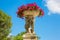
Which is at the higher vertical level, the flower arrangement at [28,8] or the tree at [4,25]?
the tree at [4,25]

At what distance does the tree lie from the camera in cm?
4259

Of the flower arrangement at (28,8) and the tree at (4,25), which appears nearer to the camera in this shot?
the flower arrangement at (28,8)

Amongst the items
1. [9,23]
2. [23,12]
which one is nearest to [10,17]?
[9,23]

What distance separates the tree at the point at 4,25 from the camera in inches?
1677

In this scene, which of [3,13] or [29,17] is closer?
[29,17]

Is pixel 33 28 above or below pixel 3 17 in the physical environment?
below

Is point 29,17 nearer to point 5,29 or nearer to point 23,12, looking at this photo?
point 23,12

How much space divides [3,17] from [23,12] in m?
26.8

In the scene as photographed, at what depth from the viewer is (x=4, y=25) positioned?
43.5m

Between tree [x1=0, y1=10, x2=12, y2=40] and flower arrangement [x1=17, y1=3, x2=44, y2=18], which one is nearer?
flower arrangement [x1=17, y1=3, x2=44, y2=18]

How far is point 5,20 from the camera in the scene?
44.2 metres

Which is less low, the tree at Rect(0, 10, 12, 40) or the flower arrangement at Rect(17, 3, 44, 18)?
the tree at Rect(0, 10, 12, 40)

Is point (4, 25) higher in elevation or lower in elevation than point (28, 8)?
higher

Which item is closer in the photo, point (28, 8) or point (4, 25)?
point (28, 8)
